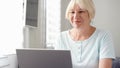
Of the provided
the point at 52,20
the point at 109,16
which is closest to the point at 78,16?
the point at 52,20

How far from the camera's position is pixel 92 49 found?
1182mm

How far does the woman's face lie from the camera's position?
1171mm

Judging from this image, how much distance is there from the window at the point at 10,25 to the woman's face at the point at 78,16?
0.53m

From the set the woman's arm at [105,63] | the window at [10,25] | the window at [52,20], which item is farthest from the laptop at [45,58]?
the window at [52,20]

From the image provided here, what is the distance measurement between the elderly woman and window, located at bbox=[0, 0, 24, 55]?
47 centimetres

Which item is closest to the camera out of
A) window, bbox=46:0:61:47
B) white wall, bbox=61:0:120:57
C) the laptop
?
the laptop

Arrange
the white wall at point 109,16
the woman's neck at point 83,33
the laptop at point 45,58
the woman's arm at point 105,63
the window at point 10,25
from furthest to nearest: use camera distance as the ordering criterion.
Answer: the white wall at point 109,16
the window at point 10,25
the woman's neck at point 83,33
the woman's arm at point 105,63
the laptop at point 45,58

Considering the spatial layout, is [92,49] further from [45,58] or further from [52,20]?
[52,20]

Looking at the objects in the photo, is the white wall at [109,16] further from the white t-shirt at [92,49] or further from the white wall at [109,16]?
the white t-shirt at [92,49]

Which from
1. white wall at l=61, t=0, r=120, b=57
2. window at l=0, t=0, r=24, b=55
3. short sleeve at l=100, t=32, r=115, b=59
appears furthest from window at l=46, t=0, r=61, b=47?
short sleeve at l=100, t=32, r=115, b=59

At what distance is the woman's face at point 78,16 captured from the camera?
1.17m

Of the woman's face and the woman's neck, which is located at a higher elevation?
the woman's face

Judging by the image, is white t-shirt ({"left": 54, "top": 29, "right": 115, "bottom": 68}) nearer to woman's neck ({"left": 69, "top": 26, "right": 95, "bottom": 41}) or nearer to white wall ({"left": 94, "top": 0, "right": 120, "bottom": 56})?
woman's neck ({"left": 69, "top": 26, "right": 95, "bottom": 41})

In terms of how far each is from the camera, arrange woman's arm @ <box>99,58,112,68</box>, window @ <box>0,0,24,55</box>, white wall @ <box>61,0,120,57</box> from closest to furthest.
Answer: woman's arm @ <box>99,58,112,68</box>
window @ <box>0,0,24,55</box>
white wall @ <box>61,0,120,57</box>
